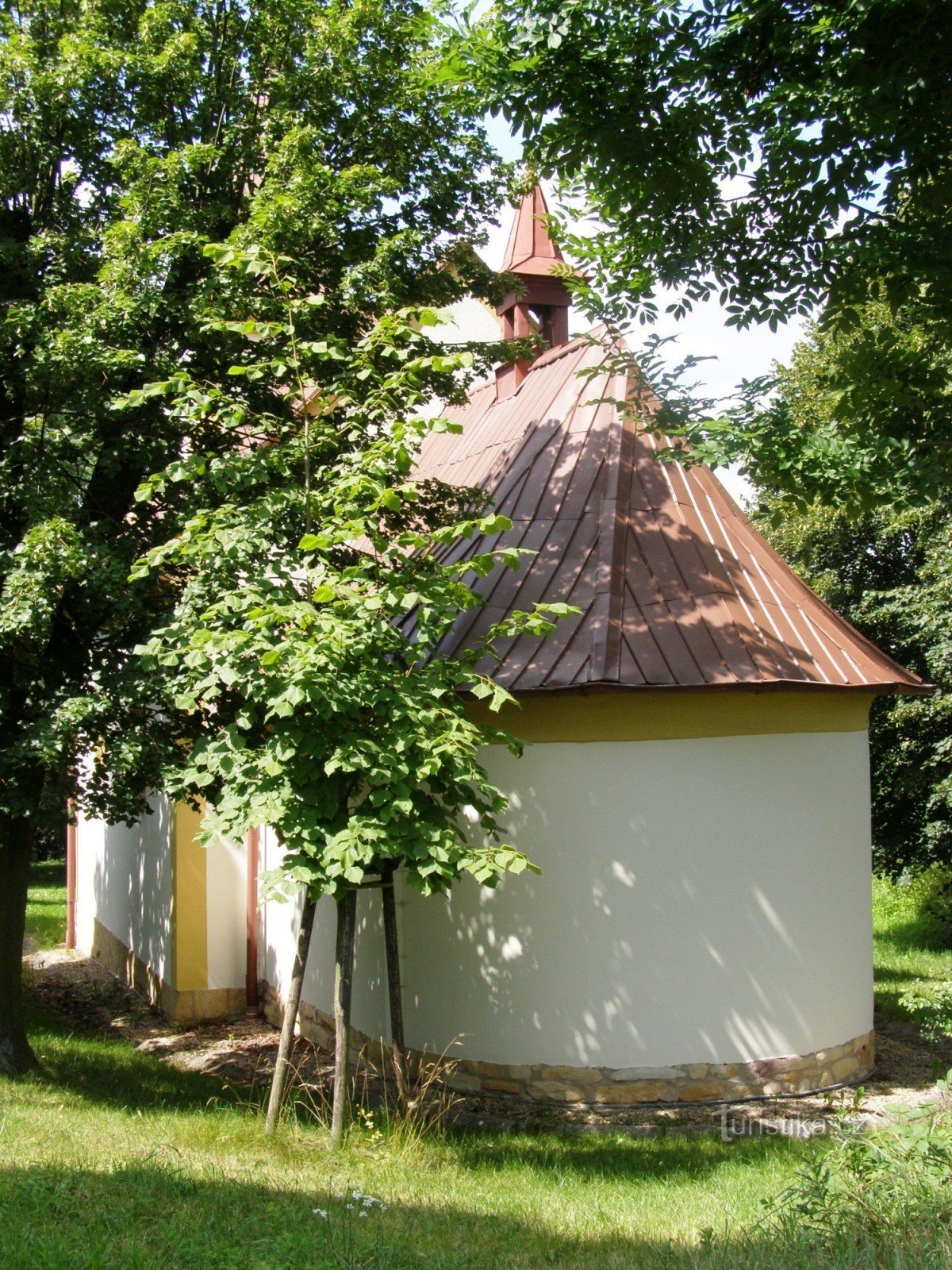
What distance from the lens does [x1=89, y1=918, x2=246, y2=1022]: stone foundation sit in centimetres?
1088

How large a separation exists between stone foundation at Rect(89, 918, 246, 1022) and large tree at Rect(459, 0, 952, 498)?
7753mm

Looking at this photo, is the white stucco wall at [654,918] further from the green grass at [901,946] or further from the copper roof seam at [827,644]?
the green grass at [901,946]

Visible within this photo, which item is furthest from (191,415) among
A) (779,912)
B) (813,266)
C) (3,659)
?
(779,912)

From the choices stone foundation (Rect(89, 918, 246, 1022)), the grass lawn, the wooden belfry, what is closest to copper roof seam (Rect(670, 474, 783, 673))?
the grass lawn

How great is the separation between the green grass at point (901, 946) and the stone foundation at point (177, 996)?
20.5 feet

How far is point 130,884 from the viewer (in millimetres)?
13070

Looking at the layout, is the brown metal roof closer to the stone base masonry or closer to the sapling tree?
the sapling tree

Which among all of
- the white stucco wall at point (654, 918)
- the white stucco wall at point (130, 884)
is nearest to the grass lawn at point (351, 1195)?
the white stucco wall at point (654, 918)

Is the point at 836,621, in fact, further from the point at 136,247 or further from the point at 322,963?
the point at 136,247

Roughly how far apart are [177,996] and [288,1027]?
15.4 ft

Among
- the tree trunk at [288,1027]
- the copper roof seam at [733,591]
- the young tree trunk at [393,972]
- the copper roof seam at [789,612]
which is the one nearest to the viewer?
the tree trunk at [288,1027]

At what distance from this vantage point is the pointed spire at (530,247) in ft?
43.6

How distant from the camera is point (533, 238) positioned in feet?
44.8

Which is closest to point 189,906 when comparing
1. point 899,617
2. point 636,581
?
point 636,581
